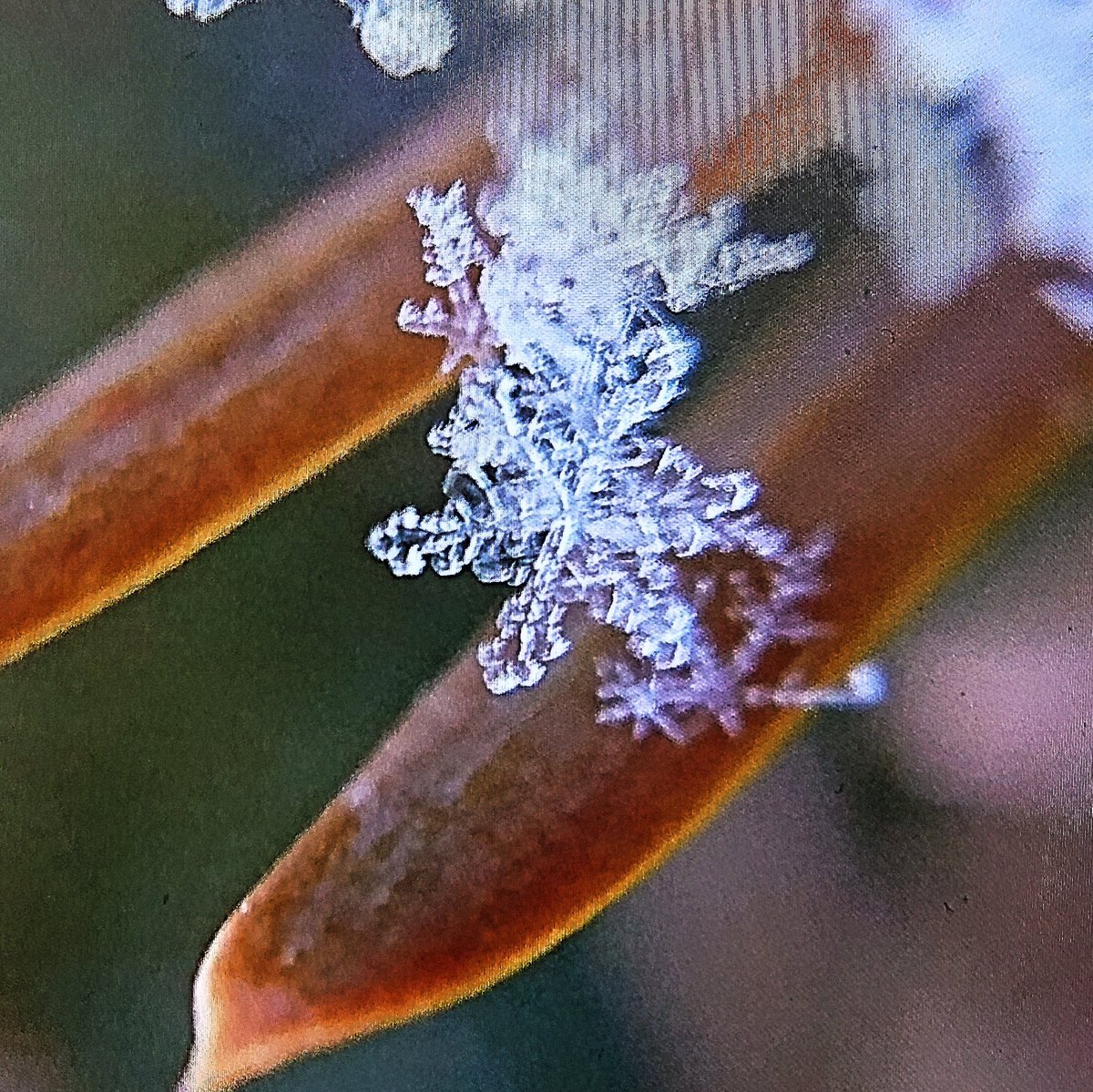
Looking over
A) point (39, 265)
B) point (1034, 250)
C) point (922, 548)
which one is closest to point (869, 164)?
point (1034, 250)

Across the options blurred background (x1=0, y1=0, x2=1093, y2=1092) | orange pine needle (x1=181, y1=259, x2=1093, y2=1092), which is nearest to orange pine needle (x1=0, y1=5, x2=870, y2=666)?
blurred background (x1=0, y1=0, x2=1093, y2=1092)

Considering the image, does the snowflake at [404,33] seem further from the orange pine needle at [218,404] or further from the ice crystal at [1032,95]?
the ice crystal at [1032,95]

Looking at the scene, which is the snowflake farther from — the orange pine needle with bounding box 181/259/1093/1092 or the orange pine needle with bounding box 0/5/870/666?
the orange pine needle with bounding box 181/259/1093/1092

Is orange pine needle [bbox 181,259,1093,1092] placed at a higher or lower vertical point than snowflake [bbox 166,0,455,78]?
lower

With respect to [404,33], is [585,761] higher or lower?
lower

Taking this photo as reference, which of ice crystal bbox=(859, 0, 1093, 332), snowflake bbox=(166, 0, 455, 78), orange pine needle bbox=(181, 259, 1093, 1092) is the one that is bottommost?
orange pine needle bbox=(181, 259, 1093, 1092)

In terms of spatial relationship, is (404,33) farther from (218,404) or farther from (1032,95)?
(1032,95)

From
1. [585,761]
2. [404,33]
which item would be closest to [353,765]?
[585,761]
